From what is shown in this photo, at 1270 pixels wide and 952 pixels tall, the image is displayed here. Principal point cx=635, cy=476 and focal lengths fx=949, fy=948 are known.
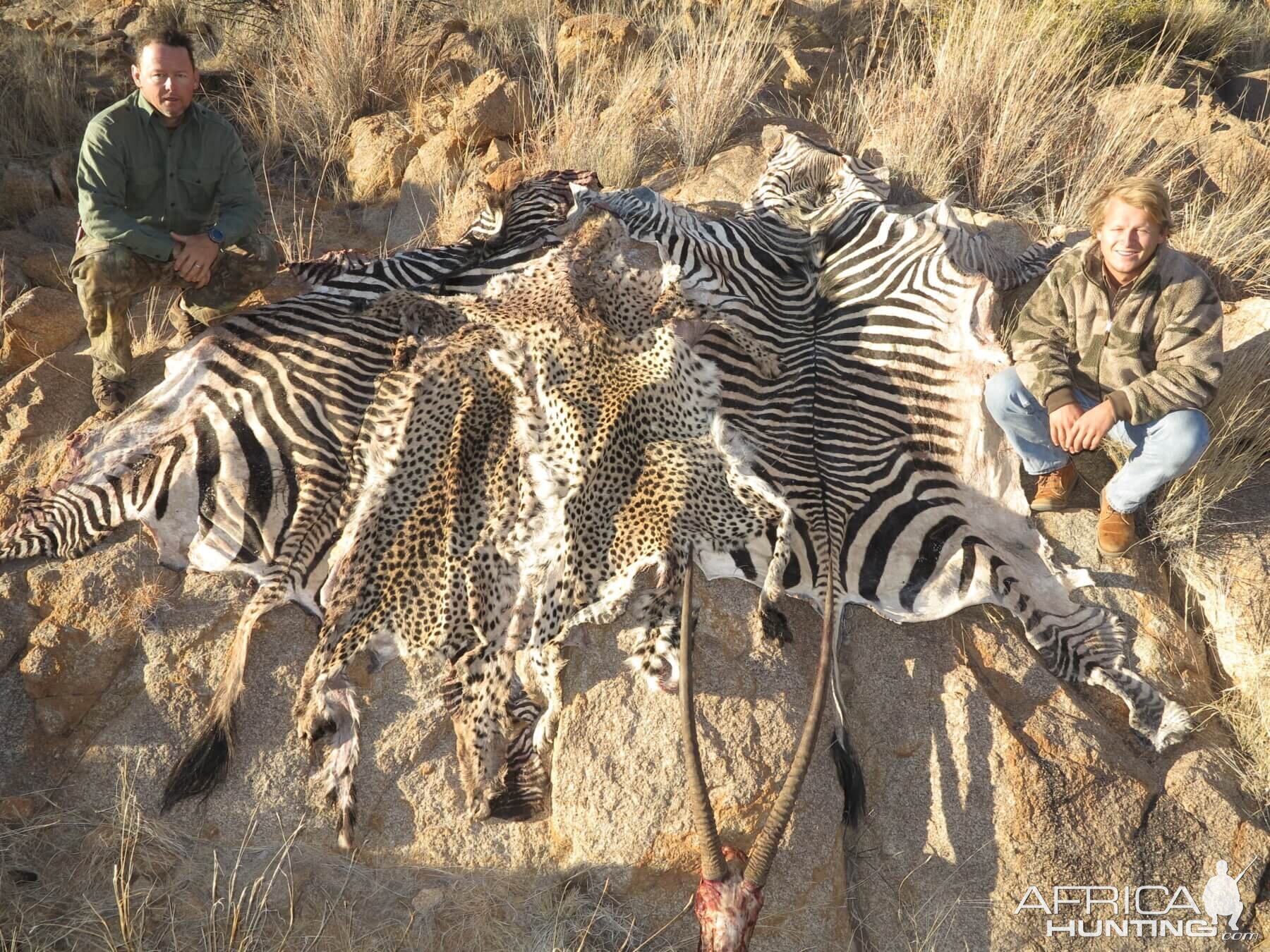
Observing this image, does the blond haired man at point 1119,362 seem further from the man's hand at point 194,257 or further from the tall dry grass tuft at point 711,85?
the man's hand at point 194,257

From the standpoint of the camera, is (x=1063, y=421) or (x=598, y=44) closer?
(x=1063, y=421)

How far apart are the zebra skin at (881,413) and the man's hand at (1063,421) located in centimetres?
31

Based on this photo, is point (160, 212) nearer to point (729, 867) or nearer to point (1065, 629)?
point (729, 867)

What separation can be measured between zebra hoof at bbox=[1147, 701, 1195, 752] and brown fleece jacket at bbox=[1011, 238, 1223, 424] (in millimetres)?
1273

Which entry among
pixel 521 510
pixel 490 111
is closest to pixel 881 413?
pixel 521 510

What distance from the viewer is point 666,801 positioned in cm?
375

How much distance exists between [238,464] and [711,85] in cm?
438

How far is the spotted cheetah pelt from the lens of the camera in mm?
3904

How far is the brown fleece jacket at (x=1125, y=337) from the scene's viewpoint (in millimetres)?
4102

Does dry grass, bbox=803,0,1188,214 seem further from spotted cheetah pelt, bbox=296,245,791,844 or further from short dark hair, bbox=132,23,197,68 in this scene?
Answer: short dark hair, bbox=132,23,197,68

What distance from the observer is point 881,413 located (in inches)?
183

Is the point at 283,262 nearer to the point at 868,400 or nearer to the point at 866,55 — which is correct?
the point at 868,400

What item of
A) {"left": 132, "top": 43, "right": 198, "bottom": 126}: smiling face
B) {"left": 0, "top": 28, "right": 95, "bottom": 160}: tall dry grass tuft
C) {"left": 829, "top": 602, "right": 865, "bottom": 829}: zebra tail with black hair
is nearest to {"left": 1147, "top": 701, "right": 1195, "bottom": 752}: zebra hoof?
{"left": 829, "top": 602, "right": 865, "bottom": 829}: zebra tail with black hair

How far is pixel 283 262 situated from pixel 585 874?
4.18 metres
